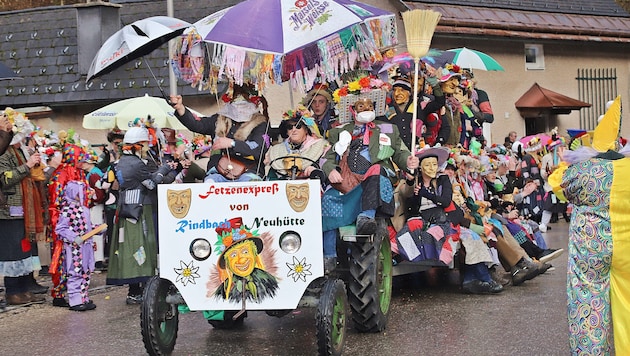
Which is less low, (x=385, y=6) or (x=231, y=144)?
(x=385, y=6)

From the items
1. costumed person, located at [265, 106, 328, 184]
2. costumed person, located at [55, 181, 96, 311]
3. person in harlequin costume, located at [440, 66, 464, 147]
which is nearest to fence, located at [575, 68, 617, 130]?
person in harlequin costume, located at [440, 66, 464, 147]

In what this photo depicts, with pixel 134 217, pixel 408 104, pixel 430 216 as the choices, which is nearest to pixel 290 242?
pixel 430 216

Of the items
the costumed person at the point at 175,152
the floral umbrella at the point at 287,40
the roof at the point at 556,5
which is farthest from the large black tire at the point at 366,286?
the roof at the point at 556,5

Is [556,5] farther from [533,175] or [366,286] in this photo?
[366,286]

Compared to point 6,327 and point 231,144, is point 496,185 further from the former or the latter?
point 6,327

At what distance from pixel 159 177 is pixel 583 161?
17.3 ft

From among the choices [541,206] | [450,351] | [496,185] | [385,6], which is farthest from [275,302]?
[385,6]

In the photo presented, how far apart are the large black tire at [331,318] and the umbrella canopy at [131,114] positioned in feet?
26.4

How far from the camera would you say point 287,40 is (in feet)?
27.7

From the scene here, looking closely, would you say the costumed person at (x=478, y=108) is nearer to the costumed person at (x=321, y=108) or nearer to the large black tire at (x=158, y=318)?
the costumed person at (x=321, y=108)

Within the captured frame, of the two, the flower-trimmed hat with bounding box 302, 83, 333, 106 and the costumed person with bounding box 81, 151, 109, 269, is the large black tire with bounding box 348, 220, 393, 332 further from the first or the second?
the costumed person with bounding box 81, 151, 109, 269

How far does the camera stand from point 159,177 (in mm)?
10812

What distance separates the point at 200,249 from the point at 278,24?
2.02 metres

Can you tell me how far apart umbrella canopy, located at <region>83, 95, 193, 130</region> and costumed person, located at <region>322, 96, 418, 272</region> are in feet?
20.7
